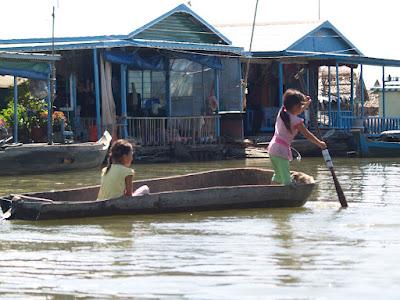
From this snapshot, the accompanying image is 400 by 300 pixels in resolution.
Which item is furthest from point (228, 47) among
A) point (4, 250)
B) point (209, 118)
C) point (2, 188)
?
point (4, 250)

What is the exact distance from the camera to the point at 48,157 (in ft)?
57.7

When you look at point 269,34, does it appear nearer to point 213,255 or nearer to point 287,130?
point 287,130

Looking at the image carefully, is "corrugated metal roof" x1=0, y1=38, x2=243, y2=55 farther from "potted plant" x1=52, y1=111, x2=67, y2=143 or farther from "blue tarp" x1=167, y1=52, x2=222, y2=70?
"potted plant" x1=52, y1=111, x2=67, y2=143

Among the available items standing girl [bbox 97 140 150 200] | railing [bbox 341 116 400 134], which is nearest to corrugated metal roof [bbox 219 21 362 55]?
railing [bbox 341 116 400 134]

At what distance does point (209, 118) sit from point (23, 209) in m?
14.5

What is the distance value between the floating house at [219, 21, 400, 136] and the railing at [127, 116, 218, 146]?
122 inches

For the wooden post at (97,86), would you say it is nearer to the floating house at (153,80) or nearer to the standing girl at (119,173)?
the floating house at (153,80)

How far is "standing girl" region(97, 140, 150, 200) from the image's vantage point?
32.4 feet

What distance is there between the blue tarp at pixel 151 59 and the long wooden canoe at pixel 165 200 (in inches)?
377

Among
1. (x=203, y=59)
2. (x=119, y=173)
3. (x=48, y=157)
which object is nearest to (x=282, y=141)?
(x=119, y=173)

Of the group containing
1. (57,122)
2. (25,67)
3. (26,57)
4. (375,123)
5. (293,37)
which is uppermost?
(293,37)

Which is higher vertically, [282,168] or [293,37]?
[293,37]

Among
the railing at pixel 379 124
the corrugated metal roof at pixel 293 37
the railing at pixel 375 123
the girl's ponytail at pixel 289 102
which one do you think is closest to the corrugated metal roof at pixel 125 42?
the corrugated metal roof at pixel 293 37

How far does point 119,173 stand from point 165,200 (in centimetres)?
67
